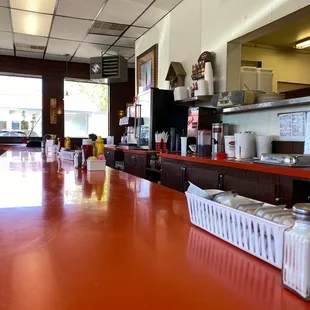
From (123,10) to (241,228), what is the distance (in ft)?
15.8

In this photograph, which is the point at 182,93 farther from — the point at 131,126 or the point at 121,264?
the point at 121,264

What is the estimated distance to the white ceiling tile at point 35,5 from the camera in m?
4.58

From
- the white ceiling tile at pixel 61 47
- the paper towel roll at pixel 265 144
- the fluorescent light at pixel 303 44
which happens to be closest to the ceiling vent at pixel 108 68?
the white ceiling tile at pixel 61 47

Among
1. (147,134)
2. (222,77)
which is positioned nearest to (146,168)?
(147,134)

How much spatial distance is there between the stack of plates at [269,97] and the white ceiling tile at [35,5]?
327cm

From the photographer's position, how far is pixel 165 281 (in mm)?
546

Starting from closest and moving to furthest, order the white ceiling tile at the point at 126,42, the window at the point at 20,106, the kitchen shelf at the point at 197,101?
1. the kitchen shelf at the point at 197,101
2. the white ceiling tile at the point at 126,42
3. the window at the point at 20,106

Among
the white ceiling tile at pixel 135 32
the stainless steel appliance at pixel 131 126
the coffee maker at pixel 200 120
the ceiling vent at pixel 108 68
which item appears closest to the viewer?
the coffee maker at pixel 200 120

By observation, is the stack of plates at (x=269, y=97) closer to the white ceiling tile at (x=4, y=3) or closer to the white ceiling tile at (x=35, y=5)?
the white ceiling tile at (x=35, y=5)

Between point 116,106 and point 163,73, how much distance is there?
3229mm

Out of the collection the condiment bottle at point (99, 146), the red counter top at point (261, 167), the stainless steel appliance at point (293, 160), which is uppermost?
the condiment bottle at point (99, 146)

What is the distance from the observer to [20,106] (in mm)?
7852

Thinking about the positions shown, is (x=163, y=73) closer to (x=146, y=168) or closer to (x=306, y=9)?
(x=146, y=168)

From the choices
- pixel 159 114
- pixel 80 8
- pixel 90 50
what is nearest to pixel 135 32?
pixel 80 8
